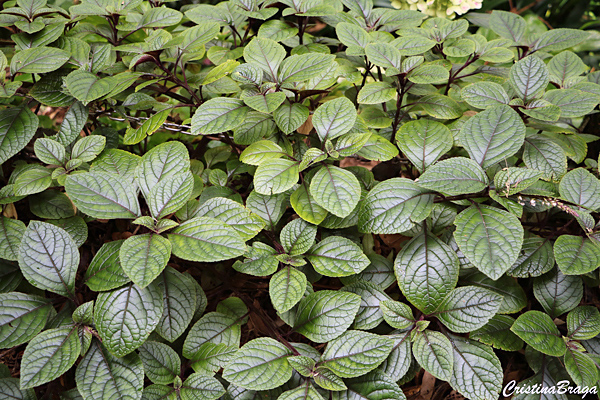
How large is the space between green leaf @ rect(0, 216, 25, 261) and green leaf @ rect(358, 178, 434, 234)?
85 centimetres

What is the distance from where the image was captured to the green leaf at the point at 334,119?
44.2 inches

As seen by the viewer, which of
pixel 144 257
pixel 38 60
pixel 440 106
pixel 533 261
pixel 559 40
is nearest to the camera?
pixel 144 257

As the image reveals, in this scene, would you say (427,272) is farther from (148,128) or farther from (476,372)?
(148,128)

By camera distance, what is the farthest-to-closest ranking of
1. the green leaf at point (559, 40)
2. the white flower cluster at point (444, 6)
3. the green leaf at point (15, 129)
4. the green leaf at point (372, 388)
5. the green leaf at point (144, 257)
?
the white flower cluster at point (444, 6), the green leaf at point (559, 40), the green leaf at point (15, 129), the green leaf at point (372, 388), the green leaf at point (144, 257)

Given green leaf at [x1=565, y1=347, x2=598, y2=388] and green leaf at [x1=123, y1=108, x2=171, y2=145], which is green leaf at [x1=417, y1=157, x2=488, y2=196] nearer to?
green leaf at [x1=565, y1=347, x2=598, y2=388]

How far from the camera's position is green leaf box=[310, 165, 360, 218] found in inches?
39.4

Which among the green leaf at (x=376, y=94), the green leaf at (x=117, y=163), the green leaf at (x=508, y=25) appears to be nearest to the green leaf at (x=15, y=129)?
the green leaf at (x=117, y=163)

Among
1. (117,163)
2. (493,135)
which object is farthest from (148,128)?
(493,135)

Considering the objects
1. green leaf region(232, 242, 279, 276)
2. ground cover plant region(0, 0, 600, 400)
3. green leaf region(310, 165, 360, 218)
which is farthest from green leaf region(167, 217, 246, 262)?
green leaf region(310, 165, 360, 218)

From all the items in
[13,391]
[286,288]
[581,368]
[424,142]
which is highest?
[424,142]

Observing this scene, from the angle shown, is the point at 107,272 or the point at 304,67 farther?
the point at 304,67

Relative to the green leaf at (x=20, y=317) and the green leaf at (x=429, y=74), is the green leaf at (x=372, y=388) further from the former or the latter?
the green leaf at (x=429, y=74)

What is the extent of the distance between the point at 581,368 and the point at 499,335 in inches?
7.2

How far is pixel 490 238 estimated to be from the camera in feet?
3.14
